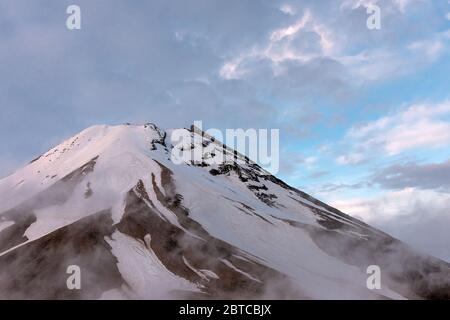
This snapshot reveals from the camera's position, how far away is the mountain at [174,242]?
376ft

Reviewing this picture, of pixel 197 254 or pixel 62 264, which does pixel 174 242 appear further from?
pixel 62 264

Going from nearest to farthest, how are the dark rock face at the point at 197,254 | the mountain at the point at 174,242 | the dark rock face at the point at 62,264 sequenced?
1. the dark rock face at the point at 62,264
2. the dark rock face at the point at 197,254
3. the mountain at the point at 174,242

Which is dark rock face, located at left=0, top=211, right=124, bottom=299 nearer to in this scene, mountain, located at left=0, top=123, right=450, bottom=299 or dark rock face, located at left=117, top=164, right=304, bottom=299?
mountain, located at left=0, top=123, right=450, bottom=299

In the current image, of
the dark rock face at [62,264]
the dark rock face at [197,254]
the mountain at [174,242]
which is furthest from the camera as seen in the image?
the mountain at [174,242]

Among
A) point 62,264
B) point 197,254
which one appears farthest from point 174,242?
point 62,264

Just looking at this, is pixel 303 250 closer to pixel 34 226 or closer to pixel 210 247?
pixel 210 247

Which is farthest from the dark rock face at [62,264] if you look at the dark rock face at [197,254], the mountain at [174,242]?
the dark rock face at [197,254]

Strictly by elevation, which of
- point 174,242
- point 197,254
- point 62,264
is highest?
point 174,242

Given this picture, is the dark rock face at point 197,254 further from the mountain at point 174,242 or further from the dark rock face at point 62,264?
the dark rock face at point 62,264

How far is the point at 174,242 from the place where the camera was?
13150 cm

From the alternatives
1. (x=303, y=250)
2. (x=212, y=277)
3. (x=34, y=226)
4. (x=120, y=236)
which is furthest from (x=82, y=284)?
(x=303, y=250)
